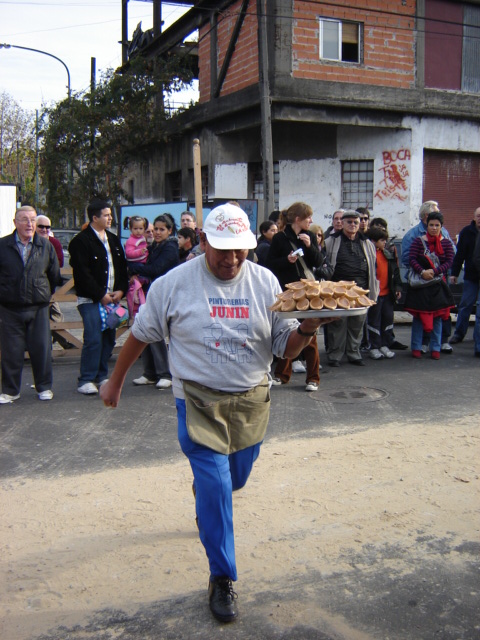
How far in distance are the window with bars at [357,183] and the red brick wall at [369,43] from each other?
228 centimetres

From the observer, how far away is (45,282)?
7262mm

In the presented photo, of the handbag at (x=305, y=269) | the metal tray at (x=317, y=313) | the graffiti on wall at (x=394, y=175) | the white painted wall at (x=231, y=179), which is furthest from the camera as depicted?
the white painted wall at (x=231, y=179)

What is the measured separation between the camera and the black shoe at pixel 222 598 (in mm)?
3088

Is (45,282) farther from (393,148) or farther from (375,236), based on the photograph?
(393,148)

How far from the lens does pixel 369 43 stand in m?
18.8

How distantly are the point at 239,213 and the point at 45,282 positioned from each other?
4543 mm

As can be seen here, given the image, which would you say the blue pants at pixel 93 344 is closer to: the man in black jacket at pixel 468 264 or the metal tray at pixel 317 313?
the metal tray at pixel 317 313

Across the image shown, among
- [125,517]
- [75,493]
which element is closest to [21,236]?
[75,493]

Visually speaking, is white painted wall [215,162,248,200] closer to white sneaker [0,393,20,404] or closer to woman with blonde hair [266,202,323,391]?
woman with blonde hair [266,202,323,391]

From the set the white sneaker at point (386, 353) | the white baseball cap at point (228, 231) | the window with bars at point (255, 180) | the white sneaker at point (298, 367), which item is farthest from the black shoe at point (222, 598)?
the window with bars at point (255, 180)

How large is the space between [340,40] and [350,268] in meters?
12.2

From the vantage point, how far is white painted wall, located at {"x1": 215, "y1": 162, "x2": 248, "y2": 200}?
20.6m

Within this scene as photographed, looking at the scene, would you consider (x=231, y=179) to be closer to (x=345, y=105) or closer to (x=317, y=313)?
(x=345, y=105)

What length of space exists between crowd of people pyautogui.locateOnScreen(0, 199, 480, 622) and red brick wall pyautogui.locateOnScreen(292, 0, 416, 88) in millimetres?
8963
